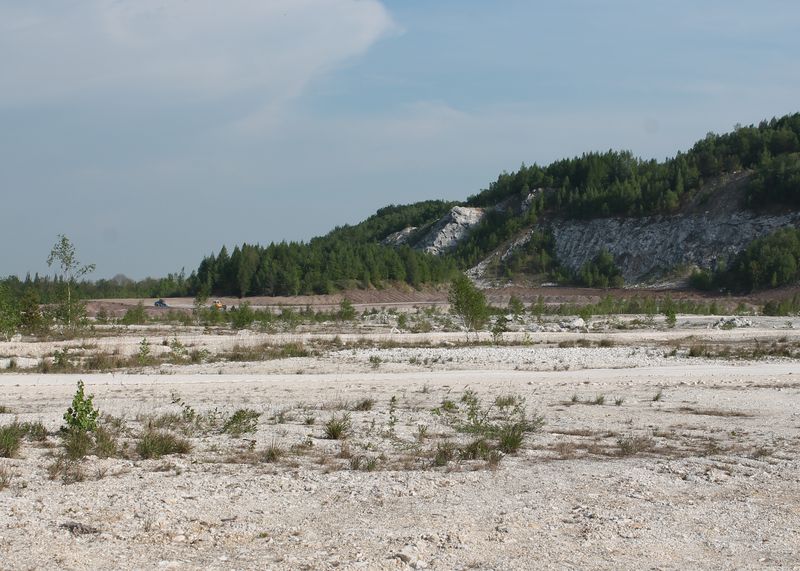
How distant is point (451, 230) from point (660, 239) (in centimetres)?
3502

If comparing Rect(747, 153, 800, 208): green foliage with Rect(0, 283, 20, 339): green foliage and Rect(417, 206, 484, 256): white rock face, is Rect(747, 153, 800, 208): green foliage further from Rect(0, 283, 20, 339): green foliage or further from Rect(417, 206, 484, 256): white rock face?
Rect(0, 283, 20, 339): green foliage

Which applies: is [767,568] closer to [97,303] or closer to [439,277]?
[97,303]

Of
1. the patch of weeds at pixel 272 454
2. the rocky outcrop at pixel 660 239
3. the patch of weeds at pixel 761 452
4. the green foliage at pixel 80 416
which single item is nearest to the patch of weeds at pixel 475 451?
the patch of weeds at pixel 272 454

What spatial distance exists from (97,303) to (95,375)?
4414 centimetres

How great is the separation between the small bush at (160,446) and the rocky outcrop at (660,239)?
8164cm

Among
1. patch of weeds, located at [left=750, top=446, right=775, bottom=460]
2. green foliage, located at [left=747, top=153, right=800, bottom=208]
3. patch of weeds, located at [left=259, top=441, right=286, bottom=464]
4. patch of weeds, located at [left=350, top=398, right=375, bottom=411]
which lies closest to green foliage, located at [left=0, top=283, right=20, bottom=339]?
patch of weeds, located at [left=350, top=398, right=375, bottom=411]

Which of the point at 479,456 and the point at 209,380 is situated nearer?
the point at 479,456

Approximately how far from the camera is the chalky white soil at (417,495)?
705 centimetres

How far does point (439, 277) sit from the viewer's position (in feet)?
306

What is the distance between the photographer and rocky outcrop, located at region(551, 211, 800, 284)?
283 ft

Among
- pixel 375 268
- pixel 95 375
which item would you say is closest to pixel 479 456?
pixel 95 375

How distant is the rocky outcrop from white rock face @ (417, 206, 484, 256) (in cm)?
1763

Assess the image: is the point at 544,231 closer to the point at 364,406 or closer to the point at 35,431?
the point at 364,406

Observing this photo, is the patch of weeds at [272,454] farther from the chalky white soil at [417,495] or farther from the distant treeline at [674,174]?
the distant treeline at [674,174]
